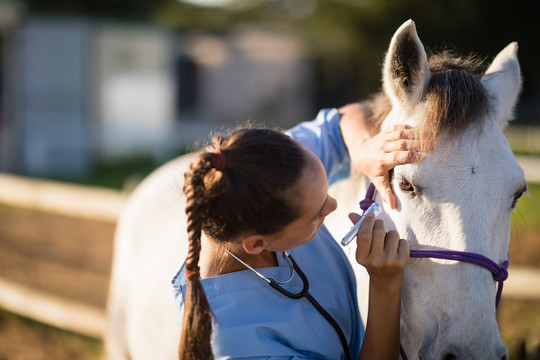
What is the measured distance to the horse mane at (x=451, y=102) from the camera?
1.47 m

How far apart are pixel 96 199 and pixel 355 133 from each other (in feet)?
11.0

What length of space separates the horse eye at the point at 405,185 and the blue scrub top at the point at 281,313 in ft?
1.19

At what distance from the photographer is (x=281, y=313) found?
4.78ft

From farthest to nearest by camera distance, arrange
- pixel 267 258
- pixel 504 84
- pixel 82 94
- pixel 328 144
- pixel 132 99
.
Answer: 1. pixel 132 99
2. pixel 82 94
3. pixel 328 144
4. pixel 504 84
5. pixel 267 258

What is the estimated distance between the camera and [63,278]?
18.3ft

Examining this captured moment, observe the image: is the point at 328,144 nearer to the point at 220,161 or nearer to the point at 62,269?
the point at 220,161

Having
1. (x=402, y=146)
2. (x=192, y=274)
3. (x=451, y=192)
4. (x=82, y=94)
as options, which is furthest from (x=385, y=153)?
(x=82, y=94)

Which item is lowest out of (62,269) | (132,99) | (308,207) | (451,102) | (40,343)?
(132,99)

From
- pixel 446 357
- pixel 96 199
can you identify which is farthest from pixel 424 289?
pixel 96 199

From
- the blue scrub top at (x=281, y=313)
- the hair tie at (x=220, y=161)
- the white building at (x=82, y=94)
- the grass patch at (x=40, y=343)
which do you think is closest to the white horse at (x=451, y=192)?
the blue scrub top at (x=281, y=313)

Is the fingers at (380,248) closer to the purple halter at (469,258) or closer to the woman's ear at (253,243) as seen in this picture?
the purple halter at (469,258)

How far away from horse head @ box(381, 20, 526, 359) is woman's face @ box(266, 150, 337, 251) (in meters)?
0.22

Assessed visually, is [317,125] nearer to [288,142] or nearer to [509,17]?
[288,142]

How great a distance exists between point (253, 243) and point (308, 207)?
0.18 metres
